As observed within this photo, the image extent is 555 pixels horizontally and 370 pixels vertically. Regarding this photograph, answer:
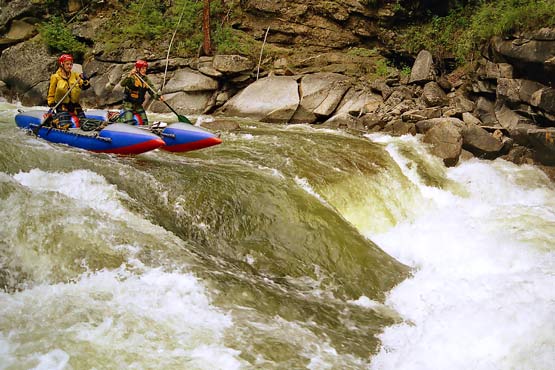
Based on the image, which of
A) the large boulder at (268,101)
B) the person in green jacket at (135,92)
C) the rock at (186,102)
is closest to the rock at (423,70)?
the large boulder at (268,101)

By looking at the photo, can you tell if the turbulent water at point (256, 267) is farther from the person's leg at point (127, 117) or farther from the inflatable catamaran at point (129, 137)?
the person's leg at point (127, 117)

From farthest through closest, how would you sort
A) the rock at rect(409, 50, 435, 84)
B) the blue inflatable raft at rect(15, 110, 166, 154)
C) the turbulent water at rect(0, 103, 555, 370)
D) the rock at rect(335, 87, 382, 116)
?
the rock at rect(409, 50, 435, 84) < the rock at rect(335, 87, 382, 116) < the blue inflatable raft at rect(15, 110, 166, 154) < the turbulent water at rect(0, 103, 555, 370)

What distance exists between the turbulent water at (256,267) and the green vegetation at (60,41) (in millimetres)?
9638

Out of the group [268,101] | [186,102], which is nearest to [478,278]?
[268,101]

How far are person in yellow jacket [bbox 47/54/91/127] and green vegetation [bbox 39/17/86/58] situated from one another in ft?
33.3

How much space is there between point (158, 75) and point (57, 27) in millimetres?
5320

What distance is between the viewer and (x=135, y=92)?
336 inches

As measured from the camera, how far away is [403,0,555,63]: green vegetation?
10945 mm

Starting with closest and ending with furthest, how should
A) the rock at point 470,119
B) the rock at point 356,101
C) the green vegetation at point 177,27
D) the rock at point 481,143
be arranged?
1. the rock at point 481,143
2. the rock at point 470,119
3. the rock at point 356,101
4. the green vegetation at point 177,27

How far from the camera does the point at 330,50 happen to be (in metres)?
16.1

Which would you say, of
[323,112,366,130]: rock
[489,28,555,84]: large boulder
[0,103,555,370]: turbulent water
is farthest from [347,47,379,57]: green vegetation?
[0,103,555,370]: turbulent water

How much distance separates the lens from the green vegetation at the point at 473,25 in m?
10.9

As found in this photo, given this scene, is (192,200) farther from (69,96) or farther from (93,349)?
(69,96)

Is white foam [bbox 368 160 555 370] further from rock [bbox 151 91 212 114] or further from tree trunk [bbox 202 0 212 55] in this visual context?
tree trunk [bbox 202 0 212 55]
